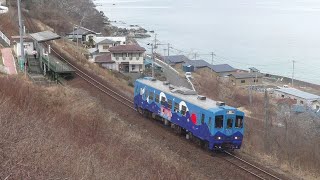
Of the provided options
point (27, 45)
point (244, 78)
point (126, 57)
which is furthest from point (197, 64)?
point (27, 45)

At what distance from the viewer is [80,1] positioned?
320ft

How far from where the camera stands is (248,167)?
12906 millimetres

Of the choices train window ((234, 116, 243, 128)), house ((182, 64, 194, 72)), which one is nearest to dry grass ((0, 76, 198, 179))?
train window ((234, 116, 243, 128))

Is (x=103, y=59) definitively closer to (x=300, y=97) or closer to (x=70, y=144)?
(x=300, y=97)

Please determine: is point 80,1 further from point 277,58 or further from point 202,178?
point 202,178

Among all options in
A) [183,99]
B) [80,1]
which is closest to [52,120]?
[183,99]

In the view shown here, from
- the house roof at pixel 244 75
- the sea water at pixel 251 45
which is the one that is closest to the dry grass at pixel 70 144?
the house roof at pixel 244 75

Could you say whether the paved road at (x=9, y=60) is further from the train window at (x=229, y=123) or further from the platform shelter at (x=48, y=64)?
the train window at (x=229, y=123)

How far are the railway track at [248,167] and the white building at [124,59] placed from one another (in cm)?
3223

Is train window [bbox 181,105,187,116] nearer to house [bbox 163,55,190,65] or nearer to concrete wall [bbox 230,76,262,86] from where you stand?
concrete wall [bbox 230,76,262,86]

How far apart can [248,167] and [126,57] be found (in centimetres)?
3400

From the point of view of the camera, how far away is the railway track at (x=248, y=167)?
12090 millimetres

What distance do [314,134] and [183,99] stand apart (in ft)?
65.3

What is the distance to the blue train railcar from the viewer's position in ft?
45.5
